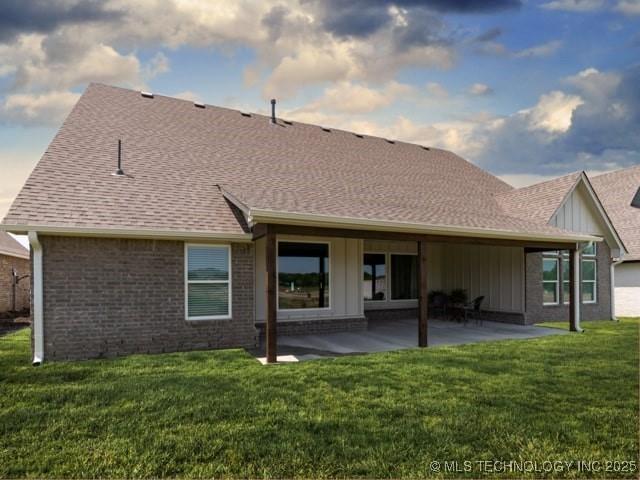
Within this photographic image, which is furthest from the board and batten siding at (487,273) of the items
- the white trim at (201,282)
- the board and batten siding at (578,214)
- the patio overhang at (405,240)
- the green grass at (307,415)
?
the white trim at (201,282)

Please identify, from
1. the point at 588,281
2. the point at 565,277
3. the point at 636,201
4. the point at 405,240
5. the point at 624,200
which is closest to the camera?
the point at 405,240

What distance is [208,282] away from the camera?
29.0ft

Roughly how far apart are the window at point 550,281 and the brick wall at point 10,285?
19.9 m

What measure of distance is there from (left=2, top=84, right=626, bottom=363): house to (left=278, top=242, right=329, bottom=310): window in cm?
4

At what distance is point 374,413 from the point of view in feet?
15.9

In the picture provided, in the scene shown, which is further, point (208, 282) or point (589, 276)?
point (589, 276)

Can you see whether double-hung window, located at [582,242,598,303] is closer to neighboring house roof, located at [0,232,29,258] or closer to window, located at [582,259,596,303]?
window, located at [582,259,596,303]

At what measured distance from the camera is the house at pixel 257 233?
7.86 m

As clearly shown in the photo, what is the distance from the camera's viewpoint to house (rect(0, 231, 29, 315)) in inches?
629

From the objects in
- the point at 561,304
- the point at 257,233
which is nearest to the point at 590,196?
the point at 561,304

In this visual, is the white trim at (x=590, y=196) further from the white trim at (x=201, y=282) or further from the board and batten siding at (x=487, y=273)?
the white trim at (x=201, y=282)

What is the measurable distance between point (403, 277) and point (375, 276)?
1.15 meters

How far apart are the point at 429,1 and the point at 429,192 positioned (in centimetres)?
576

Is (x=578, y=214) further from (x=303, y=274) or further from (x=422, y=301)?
(x=303, y=274)
